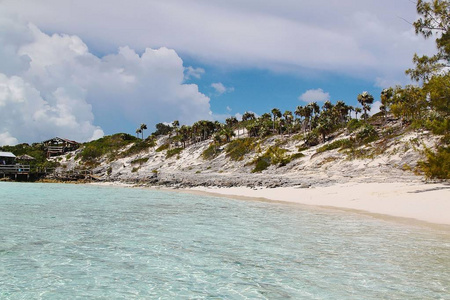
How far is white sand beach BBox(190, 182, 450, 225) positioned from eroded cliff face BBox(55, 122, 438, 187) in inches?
159

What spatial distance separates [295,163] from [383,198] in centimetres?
3159

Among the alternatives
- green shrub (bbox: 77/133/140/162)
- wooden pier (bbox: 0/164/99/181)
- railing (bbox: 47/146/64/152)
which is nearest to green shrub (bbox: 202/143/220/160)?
wooden pier (bbox: 0/164/99/181)

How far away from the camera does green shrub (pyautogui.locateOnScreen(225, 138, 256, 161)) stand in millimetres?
69731

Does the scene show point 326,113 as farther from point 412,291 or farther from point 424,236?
point 412,291

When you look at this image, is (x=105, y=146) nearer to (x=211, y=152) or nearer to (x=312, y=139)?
(x=211, y=152)

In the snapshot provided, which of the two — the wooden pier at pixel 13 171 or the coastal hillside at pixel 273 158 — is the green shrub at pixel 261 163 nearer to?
the coastal hillside at pixel 273 158

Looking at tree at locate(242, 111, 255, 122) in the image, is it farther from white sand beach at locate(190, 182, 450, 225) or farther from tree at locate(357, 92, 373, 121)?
white sand beach at locate(190, 182, 450, 225)

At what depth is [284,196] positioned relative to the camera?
96.0ft

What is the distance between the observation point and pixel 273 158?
56844 millimetres

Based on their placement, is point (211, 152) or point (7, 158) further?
point (7, 158)

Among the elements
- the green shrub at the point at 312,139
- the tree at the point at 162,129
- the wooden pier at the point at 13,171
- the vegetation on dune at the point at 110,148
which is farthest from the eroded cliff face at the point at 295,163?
→ the tree at the point at 162,129

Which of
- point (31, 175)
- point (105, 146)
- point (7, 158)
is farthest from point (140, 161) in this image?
point (7, 158)

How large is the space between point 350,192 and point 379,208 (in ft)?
21.2

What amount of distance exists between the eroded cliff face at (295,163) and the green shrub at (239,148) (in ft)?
1.45
